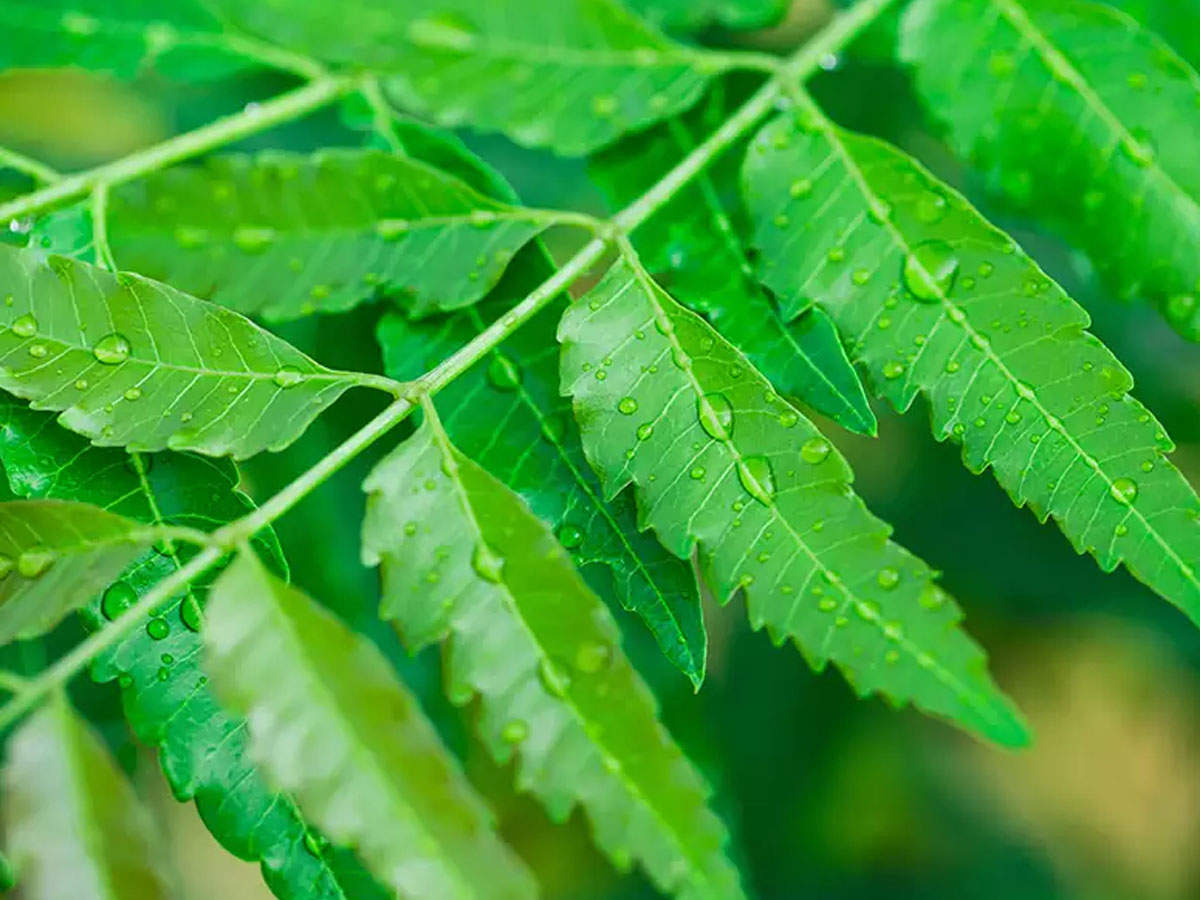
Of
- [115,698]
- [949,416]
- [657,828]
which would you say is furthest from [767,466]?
[115,698]

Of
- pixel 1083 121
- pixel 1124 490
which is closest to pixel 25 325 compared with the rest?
pixel 1124 490

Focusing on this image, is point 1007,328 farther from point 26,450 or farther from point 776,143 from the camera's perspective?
point 26,450

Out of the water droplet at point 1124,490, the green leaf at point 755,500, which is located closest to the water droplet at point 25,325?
the green leaf at point 755,500

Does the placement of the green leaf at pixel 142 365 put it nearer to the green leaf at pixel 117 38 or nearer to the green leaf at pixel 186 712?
the green leaf at pixel 186 712

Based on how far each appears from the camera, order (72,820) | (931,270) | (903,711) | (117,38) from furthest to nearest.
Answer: (903,711)
(117,38)
(931,270)
(72,820)

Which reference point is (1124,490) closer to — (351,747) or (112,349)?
(351,747)

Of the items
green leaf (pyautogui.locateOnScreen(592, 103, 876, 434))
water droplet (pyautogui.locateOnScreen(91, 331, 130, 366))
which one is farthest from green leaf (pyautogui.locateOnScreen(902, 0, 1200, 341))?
water droplet (pyautogui.locateOnScreen(91, 331, 130, 366))
